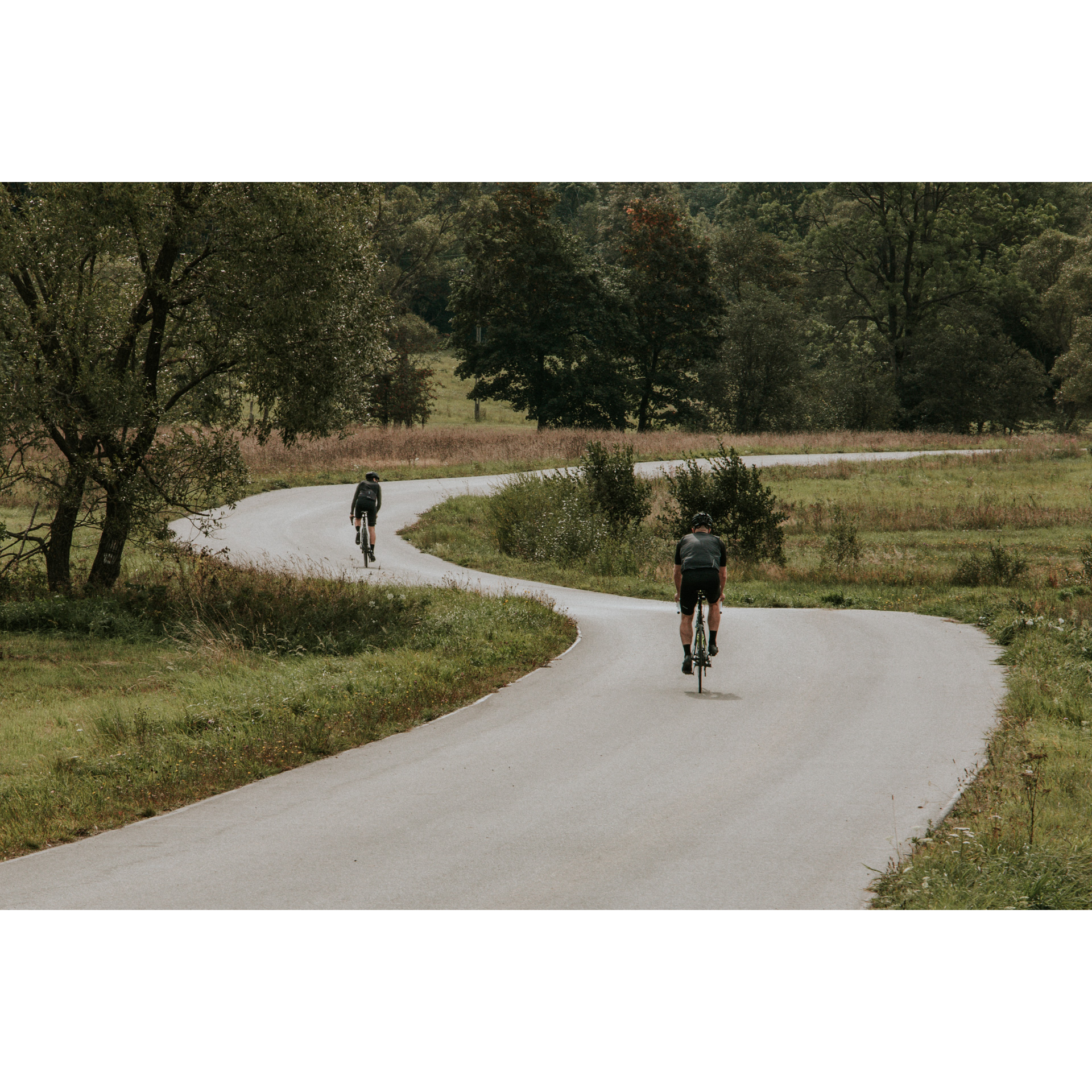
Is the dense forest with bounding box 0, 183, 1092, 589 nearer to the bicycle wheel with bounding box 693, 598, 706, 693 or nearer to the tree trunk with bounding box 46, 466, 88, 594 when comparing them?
the tree trunk with bounding box 46, 466, 88, 594

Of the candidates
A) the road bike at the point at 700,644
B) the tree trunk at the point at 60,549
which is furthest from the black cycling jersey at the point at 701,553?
the tree trunk at the point at 60,549

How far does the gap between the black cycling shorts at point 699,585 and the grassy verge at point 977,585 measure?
3.50 metres

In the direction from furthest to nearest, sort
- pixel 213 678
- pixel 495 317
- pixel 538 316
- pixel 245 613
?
pixel 495 317
pixel 538 316
pixel 245 613
pixel 213 678

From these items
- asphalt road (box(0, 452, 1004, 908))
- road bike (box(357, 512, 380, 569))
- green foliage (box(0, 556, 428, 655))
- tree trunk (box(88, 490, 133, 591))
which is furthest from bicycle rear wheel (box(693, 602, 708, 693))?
road bike (box(357, 512, 380, 569))

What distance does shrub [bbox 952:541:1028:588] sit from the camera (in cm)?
2331

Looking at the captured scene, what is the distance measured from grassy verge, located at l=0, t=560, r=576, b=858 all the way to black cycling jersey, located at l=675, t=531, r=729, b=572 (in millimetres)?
2894

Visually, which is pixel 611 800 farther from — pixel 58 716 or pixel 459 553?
pixel 459 553

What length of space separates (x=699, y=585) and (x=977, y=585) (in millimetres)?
12769

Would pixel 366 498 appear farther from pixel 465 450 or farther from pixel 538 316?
pixel 538 316

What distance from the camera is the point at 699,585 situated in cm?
1289

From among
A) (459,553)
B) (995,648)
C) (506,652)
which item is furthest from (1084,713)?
(459,553)

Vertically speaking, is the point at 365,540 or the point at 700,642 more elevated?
the point at 365,540

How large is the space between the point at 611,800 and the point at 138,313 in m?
14.1

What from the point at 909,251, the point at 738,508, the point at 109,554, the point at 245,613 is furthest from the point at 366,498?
the point at 909,251
